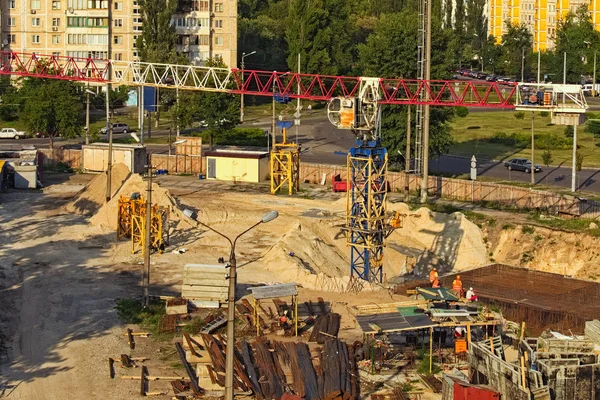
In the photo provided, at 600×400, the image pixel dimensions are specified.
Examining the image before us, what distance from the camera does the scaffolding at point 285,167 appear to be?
225 feet

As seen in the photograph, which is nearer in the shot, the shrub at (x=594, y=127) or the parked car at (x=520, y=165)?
the parked car at (x=520, y=165)

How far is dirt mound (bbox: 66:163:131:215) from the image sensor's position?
60688 mm

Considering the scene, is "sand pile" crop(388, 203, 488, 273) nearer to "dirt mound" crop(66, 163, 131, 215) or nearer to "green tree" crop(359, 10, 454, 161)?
"dirt mound" crop(66, 163, 131, 215)

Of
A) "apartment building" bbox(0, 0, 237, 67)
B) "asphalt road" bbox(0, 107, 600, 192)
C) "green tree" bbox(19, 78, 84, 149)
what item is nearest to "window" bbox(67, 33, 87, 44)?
"apartment building" bbox(0, 0, 237, 67)

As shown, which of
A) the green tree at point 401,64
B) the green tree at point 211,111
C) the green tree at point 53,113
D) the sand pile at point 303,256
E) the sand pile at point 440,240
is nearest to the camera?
the sand pile at point 303,256

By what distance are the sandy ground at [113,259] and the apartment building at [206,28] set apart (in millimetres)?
46215

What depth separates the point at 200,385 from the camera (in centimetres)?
3466

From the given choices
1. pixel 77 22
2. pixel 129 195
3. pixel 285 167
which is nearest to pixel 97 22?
pixel 77 22

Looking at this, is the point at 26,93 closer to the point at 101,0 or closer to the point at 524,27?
the point at 101,0

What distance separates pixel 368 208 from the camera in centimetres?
4806

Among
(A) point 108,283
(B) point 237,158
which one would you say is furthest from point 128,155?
(A) point 108,283

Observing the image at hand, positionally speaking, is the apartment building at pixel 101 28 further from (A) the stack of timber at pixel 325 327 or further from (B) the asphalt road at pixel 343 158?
(A) the stack of timber at pixel 325 327

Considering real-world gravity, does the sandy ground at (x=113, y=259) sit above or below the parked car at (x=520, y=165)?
below

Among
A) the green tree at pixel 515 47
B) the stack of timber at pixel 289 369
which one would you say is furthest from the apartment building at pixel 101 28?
the stack of timber at pixel 289 369
